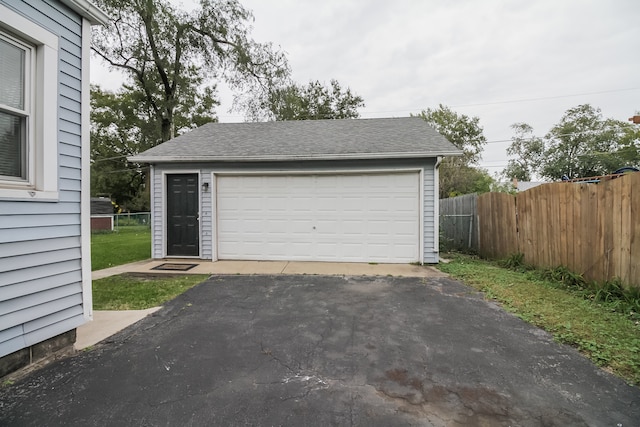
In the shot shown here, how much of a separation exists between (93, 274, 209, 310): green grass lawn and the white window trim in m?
2.15

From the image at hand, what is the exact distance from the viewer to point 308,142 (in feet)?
25.6

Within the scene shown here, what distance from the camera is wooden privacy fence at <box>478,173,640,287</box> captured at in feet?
12.6

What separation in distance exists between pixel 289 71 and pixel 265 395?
17.6 metres

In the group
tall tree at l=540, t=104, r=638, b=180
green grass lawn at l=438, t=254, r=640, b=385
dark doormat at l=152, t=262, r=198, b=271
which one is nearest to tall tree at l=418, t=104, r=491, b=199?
tall tree at l=540, t=104, r=638, b=180

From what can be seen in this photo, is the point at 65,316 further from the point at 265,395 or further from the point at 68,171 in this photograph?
the point at 265,395

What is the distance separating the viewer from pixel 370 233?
23.0ft

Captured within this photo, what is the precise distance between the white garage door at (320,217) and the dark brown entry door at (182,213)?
25.1 inches

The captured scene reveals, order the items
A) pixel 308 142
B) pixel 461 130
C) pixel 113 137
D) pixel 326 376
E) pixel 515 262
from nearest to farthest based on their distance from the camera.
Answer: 1. pixel 326 376
2. pixel 515 262
3. pixel 308 142
4. pixel 113 137
5. pixel 461 130

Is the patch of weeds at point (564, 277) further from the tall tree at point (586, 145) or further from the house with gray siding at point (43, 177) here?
the tall tree at point (586, 145)

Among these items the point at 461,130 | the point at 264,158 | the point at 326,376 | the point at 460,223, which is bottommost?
the point at 326,376

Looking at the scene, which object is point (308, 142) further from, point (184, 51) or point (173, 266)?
point (184, 51)

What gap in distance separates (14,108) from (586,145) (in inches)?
1474

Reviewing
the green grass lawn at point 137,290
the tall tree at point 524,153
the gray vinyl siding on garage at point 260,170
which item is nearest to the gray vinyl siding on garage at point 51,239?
the green grass lawn at point 137,290

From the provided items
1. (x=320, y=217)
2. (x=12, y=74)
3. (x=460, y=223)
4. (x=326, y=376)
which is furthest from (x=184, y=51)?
(x=326, y=376)
